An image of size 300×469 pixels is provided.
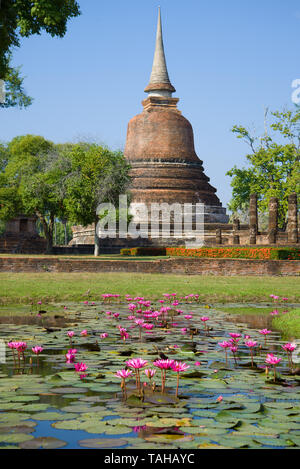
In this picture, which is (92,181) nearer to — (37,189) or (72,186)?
(72,186)

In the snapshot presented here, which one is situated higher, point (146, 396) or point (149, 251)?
point (149, 251)

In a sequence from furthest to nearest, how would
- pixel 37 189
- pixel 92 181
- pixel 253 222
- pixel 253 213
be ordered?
pixel 253 213, pixel 253 222, pixel 37 189, pixel 92 181

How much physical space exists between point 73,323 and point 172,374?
3.32 metres

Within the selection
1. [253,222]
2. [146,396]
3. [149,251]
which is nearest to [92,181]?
[149,251]

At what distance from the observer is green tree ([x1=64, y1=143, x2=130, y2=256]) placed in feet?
100

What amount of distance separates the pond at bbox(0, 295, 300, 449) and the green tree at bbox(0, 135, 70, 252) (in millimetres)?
26262

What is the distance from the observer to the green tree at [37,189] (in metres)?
32.7

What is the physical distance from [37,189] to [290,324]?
26.9 meters

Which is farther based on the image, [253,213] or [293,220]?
[253,213]

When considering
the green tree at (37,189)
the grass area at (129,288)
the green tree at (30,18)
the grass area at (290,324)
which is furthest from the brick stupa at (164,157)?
the grass area at (290,324)

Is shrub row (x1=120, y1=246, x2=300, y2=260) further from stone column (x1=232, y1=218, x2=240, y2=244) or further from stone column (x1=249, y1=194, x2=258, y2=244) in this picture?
stone column (x1=232, y1=218, x2=240, y2=244)

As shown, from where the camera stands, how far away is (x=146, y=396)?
3924 millimetres
